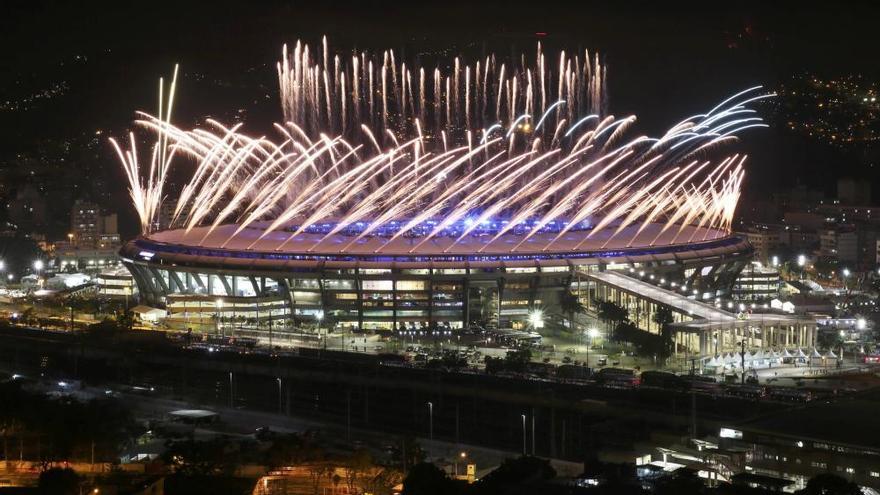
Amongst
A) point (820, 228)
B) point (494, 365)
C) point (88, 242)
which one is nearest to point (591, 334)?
point (494, 365)

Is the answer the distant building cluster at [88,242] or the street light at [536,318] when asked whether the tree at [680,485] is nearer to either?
the street light at [536,318]

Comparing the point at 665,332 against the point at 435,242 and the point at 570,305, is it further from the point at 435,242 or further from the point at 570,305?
the point at 435,242

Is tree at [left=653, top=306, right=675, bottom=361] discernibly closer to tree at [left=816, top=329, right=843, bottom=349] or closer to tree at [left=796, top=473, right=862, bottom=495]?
tree at [left=816, top=329, right=843, bottom=349]

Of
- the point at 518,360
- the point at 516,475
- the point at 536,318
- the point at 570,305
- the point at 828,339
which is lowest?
the point at 516,475

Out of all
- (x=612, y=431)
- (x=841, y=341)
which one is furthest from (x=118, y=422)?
(x=841, y=341)

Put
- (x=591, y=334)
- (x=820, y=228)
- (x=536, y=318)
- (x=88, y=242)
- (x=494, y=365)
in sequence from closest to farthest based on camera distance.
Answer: (x=494, y=365)
(x=591, y=334)
(x=536, y=318)
(x=820, y=228)
(x=88, y=242)

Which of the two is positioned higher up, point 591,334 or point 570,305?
point 570,305

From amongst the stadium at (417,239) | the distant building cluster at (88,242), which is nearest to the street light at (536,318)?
the stadium at (417,239)

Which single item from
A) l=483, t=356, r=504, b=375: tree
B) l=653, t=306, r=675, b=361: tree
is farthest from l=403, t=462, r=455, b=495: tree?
l=653, t=306, r=675, b=361: tree

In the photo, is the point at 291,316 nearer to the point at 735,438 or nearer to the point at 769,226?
the point at 735,438
